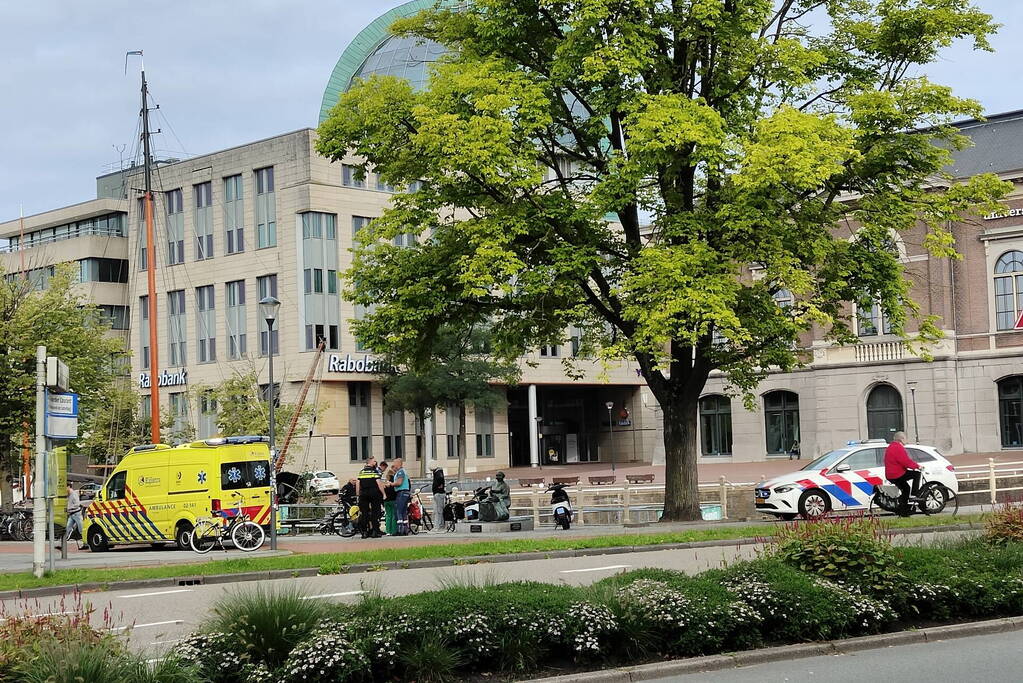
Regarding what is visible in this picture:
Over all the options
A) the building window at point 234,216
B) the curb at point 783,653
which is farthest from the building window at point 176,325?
the curb at point 783,653

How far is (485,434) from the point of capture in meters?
76.5

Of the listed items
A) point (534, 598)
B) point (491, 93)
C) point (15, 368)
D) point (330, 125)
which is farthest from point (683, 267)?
point (15, 368)

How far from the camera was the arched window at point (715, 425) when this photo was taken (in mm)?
63469

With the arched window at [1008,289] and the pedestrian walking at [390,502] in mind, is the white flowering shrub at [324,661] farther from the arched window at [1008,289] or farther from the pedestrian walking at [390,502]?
the arched window at [1008,289]

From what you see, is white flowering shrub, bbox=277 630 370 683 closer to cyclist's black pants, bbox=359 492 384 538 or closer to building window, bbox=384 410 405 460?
cyclist's black pants, bbox=359 492 384 538

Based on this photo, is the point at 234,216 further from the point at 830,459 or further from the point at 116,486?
the point at 830,459

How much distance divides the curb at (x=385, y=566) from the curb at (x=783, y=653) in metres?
5.72

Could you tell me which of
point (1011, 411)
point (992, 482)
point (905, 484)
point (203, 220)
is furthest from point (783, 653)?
point (203, 220)

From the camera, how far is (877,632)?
10.6 m

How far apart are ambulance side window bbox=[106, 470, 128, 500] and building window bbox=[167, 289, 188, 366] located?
44.3 m

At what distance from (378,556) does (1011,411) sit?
135 feet

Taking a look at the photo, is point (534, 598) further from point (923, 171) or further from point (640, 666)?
point (923, 171)

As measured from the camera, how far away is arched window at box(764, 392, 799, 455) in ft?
199

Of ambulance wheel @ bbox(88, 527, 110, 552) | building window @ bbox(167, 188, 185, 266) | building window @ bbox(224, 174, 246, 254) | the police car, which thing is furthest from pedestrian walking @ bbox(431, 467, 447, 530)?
building window @ bbox(167, 188, 185, 266)
